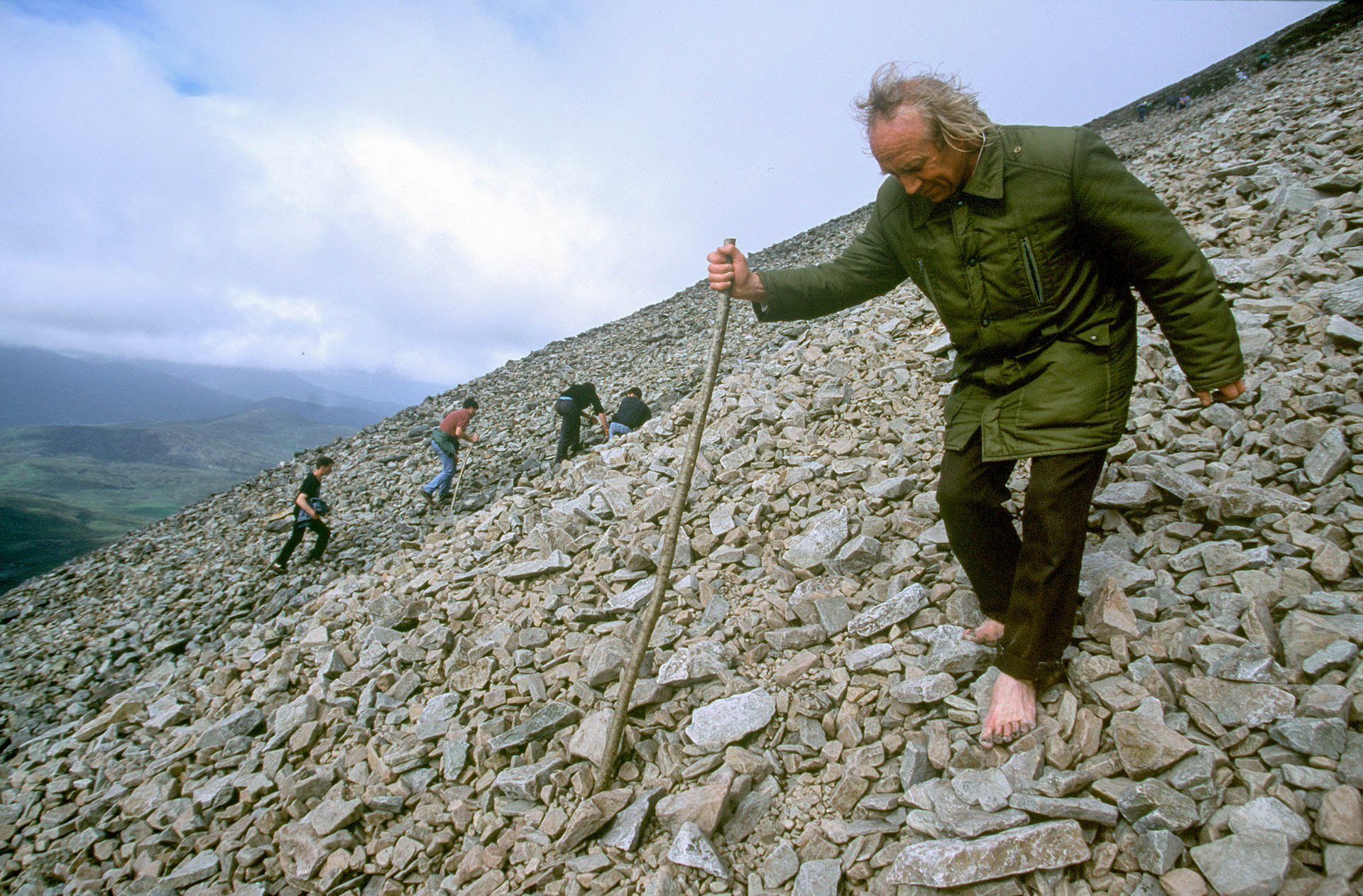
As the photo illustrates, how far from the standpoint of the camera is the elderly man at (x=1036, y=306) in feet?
6.25

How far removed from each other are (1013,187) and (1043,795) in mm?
2047

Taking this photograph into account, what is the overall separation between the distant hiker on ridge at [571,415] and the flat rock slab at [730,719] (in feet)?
22.6

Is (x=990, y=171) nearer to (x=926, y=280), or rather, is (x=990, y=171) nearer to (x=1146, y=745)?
(x=926, y=280)

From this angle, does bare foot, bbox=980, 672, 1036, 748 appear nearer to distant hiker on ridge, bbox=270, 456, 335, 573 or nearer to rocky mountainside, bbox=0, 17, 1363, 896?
rocky mountainside, bbox=0, 17, 1363, 896

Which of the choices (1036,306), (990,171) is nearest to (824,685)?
(1036,306)

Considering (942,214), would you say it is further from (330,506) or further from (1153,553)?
(330,506)

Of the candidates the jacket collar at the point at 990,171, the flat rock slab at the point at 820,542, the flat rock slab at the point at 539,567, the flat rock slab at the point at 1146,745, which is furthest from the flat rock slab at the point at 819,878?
the flat rock slab at the point at 539,567

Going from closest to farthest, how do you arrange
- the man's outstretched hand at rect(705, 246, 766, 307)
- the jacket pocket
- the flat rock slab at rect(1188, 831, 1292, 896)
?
the flat rock slab at rect(1188, 831, 1292, 896), the jacket pocket, the man's outstretched hand at rect(705, 246, 766, 307)

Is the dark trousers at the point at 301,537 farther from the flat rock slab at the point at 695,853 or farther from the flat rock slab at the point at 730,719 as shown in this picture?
the flat rock slab at the point at 695,853

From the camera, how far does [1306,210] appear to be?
5023mm

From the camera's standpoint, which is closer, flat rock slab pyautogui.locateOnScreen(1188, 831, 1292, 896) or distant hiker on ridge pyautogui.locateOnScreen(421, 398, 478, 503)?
flat rock slab pyautogui.locateOnScreen(1188, 831, 1292, 896)

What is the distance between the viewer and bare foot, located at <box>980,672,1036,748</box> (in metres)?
2.19

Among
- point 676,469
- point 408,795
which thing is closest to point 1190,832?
point 408,795

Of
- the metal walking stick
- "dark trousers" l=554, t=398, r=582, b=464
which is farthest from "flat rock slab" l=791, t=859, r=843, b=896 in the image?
"dark trousers" l=554, t=398, r=582, b=464
